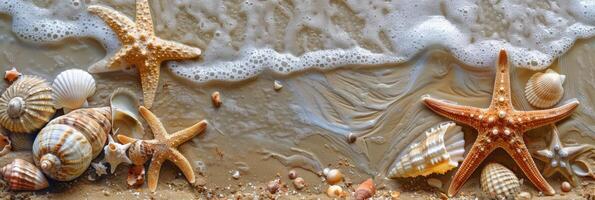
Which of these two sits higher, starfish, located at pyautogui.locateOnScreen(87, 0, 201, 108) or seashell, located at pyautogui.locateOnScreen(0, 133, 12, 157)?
starfish, located at pyautogui.locateOnScreen(87, 0, 201, 108)

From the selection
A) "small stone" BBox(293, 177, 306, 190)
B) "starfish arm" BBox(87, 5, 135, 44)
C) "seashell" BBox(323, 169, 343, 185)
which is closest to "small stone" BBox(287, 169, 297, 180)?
"small stone" BBox(293, 177, 306, 190)

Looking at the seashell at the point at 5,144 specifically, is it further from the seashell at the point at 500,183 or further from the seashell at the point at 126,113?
the seashell at the point at 500,183

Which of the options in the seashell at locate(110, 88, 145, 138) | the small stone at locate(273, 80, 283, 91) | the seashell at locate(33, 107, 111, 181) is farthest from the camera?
the small stone at locate(273, 80, 283, 91)

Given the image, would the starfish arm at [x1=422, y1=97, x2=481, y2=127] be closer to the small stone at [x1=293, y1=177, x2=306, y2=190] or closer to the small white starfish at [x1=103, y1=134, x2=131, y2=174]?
the small stone at [x1=293, y1=177, x2=306, y2=190]

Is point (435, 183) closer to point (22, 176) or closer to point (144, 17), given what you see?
point (144, 17)

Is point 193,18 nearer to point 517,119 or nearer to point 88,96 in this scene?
point 88,96

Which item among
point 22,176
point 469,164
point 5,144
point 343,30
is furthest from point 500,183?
point 5,144
